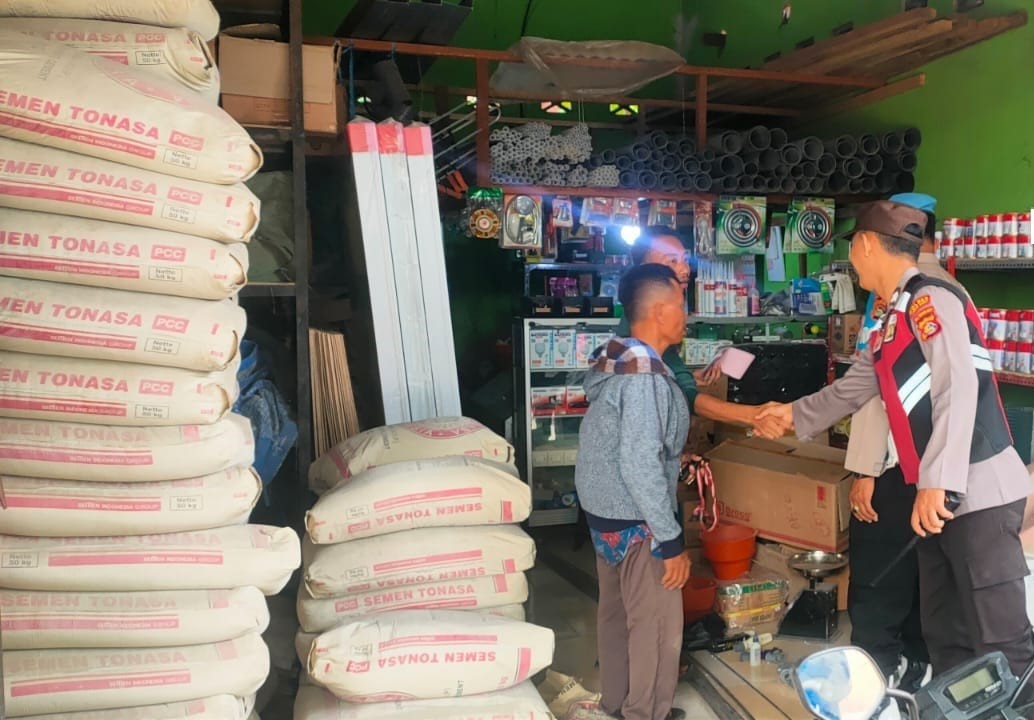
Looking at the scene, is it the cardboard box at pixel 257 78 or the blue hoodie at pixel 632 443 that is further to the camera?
the cardboard box at pixel 257 78

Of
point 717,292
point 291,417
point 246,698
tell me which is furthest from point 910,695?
point 717,292

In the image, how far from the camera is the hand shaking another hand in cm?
302

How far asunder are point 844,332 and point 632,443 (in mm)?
3122

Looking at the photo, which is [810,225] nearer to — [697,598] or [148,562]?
[697,598]

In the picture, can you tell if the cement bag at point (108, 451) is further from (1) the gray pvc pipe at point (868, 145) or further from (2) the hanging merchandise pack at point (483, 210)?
(1) the gray pvc pipe at point (868, 145)

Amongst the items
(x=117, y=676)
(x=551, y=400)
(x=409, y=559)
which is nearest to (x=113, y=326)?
(x=117, y=676)

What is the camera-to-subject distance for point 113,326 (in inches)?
74.3

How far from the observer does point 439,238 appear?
10.9 feet

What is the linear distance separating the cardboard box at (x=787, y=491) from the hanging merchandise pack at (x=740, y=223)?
1.60m

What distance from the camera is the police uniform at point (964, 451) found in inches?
87.6

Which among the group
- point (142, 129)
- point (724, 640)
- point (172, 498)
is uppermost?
point (142, 129)

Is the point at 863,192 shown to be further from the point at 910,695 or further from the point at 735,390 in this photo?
the point at 910,695

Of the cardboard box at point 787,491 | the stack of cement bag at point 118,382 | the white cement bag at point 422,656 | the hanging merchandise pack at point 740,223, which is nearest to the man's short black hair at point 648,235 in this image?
the hanging merchandise pack at point 740,223

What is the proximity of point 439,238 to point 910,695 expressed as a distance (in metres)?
2.51
